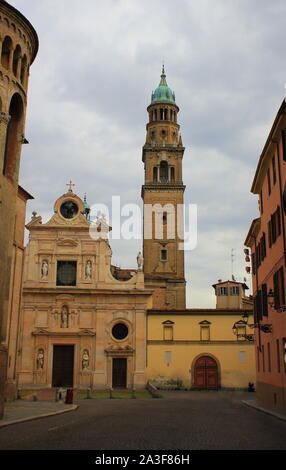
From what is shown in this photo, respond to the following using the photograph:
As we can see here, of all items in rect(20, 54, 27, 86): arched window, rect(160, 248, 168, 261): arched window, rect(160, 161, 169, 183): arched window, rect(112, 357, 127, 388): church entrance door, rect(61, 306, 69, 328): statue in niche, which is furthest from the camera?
rect(160, 161, 169, 183): arched window

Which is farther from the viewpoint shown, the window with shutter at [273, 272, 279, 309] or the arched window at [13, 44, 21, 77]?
the window with shutter at [273, 272, 279, 309]

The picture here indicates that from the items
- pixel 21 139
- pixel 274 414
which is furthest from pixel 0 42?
pixel 274 414

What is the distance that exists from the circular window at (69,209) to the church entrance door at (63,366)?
43.0 ft

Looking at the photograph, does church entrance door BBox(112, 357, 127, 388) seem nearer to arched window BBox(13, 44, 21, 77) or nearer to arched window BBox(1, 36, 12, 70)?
arched window BBox(13, 44, 21, 77)

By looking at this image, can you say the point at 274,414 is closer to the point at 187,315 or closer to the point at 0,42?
the point at 0,42

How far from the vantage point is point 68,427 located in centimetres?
1908

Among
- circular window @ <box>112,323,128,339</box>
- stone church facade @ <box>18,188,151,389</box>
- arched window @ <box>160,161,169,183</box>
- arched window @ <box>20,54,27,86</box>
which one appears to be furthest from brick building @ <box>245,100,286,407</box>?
arched window @ <box>160,161,169,183</box>

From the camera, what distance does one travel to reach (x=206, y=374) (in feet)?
169

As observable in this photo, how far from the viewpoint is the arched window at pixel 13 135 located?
22.8 metres

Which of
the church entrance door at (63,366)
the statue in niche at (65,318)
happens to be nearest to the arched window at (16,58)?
the statue in niche at (65,318)

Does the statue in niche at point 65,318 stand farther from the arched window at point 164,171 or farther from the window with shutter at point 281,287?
the window with shutter at point 281,287

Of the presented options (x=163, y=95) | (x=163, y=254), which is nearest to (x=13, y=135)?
(x=163, y=254)

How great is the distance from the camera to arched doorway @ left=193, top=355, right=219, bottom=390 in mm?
51206

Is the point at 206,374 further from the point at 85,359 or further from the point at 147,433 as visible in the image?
the point at 147,433
